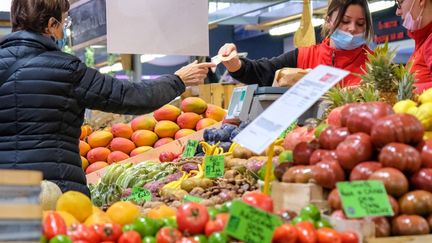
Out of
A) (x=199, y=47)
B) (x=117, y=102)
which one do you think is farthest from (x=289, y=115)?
(x=199, y=47)

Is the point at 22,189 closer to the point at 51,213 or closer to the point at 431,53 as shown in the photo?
the point at 51,213

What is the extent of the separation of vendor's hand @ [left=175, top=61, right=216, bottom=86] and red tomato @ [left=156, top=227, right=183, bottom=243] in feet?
6.56

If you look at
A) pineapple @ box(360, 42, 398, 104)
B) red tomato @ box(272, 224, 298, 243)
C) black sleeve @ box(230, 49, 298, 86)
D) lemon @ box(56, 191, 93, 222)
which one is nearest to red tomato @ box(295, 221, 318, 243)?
red tomato @ box(272, 224, 298, 243)

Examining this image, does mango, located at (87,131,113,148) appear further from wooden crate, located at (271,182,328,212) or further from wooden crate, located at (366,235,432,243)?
wooden crate, located at (366,235,432,243)

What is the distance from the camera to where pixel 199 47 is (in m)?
4.73

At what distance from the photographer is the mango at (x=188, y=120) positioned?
17.9ft

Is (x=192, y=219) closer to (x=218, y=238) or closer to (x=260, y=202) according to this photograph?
(x=218, y=238)

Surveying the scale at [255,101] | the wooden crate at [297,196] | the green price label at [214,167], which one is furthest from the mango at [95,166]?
the wooden crate at [297,196]

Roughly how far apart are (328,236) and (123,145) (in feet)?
12.3

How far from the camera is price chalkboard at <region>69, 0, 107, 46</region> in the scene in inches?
237

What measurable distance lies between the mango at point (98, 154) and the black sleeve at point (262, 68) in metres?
1.40

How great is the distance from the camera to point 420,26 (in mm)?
3928

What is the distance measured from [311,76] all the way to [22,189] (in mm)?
962

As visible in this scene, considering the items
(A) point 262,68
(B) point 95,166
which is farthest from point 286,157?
(B) point 95,166
